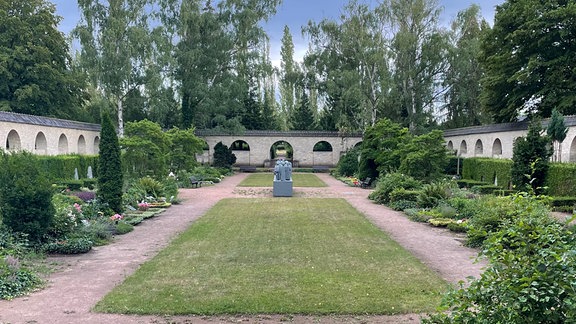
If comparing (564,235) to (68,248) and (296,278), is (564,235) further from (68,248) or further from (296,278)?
(68,248)

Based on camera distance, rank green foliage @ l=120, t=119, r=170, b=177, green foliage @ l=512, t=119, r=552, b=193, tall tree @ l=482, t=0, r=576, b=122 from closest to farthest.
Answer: green foliage @ l=512, t=119, r=552, b=193
green foliage @ l=120, t=119, r=170, b=177
tall tree @ l=482, t=0, r=576, b=122

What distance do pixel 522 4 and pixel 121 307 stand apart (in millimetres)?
26068

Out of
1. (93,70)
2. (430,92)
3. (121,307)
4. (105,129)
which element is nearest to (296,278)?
(121,307)

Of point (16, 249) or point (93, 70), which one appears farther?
point (93, 70)

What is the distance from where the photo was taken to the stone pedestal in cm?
Result: 2012

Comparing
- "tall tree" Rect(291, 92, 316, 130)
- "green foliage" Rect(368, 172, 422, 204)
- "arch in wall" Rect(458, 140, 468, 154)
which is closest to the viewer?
"green foliage" Rect(368, 172, 422, 204)

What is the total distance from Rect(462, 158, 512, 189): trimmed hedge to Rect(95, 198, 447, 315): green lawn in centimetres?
1120

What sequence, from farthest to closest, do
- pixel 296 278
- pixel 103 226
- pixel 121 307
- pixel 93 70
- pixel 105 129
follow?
pixel 93 70, pixel 105 129, pixel 103 226, pixel 296 278, pixel 121 307

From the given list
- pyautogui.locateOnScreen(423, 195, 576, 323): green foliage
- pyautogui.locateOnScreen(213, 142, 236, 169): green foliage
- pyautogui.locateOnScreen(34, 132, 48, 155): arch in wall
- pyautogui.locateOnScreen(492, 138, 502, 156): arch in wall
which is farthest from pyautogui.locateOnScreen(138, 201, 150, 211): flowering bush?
pyautogui.locateOnScreen(492, 138, 502, 156): arch in wall

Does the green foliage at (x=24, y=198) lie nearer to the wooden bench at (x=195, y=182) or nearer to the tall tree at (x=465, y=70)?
the wooden bench at (x=195, y=182)

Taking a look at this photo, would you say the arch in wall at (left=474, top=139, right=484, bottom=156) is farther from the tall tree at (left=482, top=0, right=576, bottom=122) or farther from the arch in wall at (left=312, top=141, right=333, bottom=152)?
the arch in wall at (left=312, top=141, right=333, bottom=152)

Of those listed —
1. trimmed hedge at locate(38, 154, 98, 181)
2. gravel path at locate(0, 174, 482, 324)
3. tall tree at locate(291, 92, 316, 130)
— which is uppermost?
tall tree at locate(291, 92, 316, 130)

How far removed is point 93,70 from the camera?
30.8 m

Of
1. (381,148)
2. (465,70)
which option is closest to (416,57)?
(465,70)
